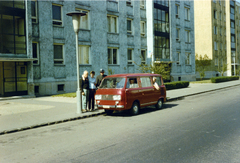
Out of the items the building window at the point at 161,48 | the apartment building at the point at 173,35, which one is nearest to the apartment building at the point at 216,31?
the apartment building at the point at 173,35

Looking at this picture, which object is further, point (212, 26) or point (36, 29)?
point (212, 26)

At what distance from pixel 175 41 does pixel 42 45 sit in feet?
71.9

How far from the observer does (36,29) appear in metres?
20.3

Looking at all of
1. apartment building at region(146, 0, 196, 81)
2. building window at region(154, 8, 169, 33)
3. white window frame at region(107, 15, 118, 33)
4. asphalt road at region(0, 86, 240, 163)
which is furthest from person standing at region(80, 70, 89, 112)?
building window at region(154, 8, 169, 33)

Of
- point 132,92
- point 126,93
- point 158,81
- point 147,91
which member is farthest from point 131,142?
point 158,81

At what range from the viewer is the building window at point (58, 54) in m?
21.9

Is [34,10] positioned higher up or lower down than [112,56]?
higher up

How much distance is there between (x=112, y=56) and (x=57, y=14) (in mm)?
7379

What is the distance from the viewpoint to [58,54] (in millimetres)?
22109

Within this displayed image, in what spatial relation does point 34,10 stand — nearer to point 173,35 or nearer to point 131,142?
point 131,142

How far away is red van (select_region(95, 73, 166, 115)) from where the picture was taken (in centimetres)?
1037

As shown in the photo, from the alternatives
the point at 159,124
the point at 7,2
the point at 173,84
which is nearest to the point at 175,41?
the point at 173,84

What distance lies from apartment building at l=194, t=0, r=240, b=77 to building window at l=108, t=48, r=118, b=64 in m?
28.0

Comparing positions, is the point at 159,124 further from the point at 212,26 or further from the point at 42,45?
the point at 212,26
